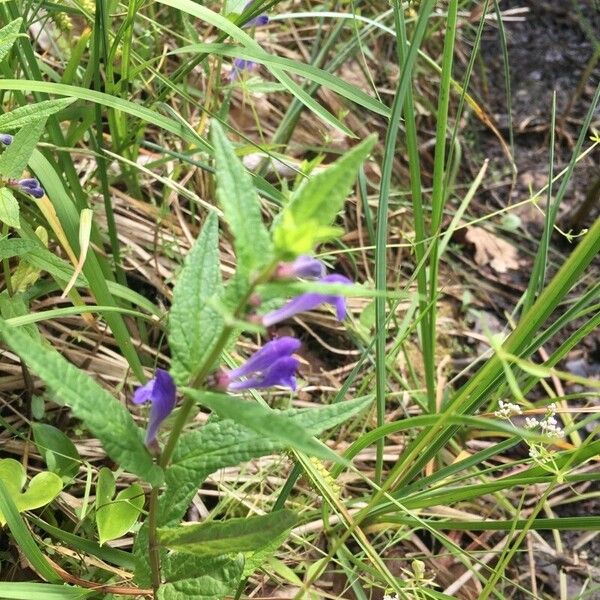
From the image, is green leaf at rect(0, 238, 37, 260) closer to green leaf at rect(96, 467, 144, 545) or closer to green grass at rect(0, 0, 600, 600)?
green grass at rect(0, 0, 600, 600)

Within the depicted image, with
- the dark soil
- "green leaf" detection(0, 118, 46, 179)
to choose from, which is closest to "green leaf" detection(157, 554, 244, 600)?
"green leaf" detection(0, 118, 46, 179)

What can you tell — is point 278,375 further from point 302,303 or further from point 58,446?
point 58,446

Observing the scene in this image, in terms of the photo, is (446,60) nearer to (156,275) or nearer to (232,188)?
(232,188)

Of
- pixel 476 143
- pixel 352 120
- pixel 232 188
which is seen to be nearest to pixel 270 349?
pixel 232 188

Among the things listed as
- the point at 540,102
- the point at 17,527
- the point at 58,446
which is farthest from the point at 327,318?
the point at 540,102

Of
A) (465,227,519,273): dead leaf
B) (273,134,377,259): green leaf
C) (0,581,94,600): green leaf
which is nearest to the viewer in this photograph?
(273,134,377,259): green leaf

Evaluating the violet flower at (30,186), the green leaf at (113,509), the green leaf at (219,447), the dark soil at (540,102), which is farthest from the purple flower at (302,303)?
the dark soil at (540,102)
